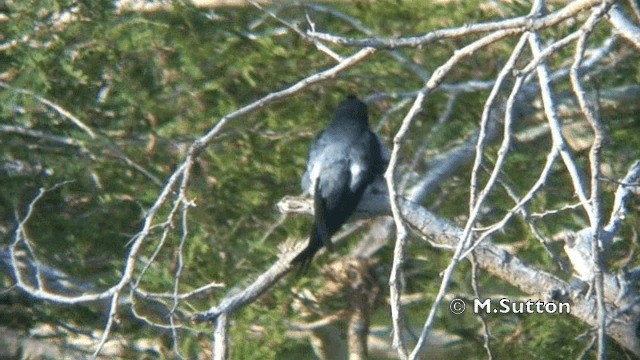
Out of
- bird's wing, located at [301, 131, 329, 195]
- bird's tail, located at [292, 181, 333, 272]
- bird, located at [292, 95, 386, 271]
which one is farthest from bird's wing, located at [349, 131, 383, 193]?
bird's tail, located at [292, 181, 333, 272]

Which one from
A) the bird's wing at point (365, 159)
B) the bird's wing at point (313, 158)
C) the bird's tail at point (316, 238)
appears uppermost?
the bird's wing at point (365, 159)

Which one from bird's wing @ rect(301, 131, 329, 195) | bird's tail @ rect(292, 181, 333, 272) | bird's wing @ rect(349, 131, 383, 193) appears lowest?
bird's tail @ rect(292, 181, 333, 272)

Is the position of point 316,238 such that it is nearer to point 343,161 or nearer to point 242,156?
point 343,161

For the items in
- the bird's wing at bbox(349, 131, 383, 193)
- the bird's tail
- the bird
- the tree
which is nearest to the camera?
the bird's tail

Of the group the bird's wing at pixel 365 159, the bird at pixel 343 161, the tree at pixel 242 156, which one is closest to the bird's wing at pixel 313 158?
the bird at pixel 343 161

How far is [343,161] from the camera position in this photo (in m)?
5.41

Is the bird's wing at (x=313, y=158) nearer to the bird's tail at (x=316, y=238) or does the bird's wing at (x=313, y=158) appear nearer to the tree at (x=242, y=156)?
the tree at (x=242, y=156)

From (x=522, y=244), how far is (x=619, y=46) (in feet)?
3.03

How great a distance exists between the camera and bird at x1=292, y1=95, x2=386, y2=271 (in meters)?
5.07

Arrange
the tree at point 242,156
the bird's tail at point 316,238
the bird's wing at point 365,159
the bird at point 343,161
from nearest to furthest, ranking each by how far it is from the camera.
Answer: the bird's tail at point 316,238, the bird at point 343,161, the bird's wing at point 365,159, the tree at point 242,156

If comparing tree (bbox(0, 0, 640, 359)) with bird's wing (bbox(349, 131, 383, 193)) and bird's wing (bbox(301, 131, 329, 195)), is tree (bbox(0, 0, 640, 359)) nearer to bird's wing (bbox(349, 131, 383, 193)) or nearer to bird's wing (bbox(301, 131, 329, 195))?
bird's wing (bbox(349, 131, 383, 193))

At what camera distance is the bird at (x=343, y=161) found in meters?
5.07

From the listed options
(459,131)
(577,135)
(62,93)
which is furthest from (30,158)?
(577,135)

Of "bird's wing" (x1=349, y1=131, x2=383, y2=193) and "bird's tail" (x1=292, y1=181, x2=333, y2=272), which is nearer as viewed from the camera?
"bird's tail" (x1=292, y1=181, x2=333, y2=272)
